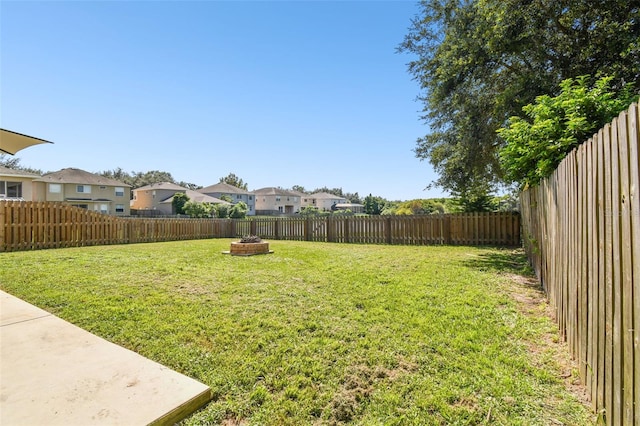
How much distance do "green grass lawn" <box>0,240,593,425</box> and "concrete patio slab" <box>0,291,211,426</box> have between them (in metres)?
0.18

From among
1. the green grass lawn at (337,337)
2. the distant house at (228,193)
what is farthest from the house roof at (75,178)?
the green grass lawn at (337,337)

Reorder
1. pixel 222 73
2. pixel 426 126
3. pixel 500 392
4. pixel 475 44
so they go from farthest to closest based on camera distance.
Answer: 1. pixel 222 73
2. pixel 426 126
3. pixel 475 44
4. pixel 500 392

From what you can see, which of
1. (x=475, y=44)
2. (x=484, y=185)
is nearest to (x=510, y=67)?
(x=475, y=44)

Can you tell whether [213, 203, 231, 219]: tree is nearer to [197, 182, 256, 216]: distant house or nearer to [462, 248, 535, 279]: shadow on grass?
[197, 182, 256, 216]: distant house

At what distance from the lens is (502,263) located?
7.51 metres

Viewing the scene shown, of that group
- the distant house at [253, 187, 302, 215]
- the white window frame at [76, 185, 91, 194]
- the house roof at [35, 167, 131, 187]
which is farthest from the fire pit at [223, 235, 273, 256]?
the distant house at [253, 187, 302, 215]

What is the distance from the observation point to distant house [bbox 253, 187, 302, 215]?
61688mm

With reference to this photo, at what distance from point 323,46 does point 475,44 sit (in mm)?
7390

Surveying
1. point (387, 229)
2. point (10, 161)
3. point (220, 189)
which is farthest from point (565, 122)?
point (10, 161)

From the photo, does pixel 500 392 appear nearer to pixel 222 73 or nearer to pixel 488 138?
pixel 488 138

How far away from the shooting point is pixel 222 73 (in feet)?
48.8

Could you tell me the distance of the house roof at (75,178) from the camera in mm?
33625

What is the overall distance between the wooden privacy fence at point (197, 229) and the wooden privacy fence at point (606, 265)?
31.4ft

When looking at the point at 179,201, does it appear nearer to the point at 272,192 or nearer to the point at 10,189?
the point at 10,189
